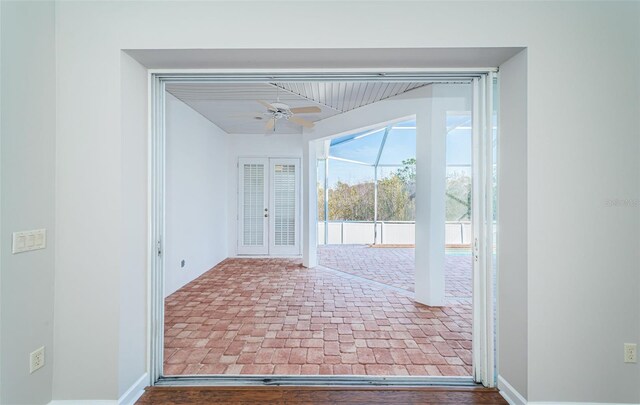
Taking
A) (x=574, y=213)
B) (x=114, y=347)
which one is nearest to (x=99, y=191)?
(x=114, y=347)

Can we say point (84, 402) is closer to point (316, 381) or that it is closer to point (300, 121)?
point (316, 381)

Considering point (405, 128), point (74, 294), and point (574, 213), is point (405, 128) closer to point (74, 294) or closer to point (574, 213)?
point (574, 213)

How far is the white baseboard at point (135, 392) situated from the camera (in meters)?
1.78

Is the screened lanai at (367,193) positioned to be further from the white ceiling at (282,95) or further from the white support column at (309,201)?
the white ceiling at (282,95)

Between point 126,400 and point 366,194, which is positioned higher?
point 366,194

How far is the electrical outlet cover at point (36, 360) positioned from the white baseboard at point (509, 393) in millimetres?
2822

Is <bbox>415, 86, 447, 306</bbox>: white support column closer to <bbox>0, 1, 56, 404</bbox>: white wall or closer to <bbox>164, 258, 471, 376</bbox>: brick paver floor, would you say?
<bbox>164, 258, 471, 376</bbox>: brick paver floor

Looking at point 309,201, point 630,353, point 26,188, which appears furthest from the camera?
point 309,201

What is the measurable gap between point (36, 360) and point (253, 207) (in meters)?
4.75

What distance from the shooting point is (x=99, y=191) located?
1.74 meters

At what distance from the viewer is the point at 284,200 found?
6.30 metres

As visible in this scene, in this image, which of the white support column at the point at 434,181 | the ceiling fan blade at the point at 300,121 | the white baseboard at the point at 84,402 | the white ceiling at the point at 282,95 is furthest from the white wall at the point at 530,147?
the ceiling fan blade at the point at 300,121

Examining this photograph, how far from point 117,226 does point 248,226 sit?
181 inches

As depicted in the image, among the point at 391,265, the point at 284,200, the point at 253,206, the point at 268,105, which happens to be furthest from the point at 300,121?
the point at 391,265
